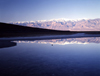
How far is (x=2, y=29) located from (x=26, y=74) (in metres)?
27.1

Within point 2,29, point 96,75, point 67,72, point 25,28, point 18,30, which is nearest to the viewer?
point 96,75

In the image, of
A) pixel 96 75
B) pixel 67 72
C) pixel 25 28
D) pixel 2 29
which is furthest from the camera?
pixel 25 28

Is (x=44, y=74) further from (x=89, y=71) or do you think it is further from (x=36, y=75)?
(x=89, y=71)

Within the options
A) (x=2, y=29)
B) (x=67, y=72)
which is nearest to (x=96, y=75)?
(x=67, y=72)

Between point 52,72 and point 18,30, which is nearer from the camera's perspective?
point 52,72

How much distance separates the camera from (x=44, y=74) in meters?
3.67

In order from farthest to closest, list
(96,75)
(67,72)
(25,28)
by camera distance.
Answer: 1. (25,28)
2. (67,72)
3. (96,75)

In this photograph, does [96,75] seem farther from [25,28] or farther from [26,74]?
[25,28]

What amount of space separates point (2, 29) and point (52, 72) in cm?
2738

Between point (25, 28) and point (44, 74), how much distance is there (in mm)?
32374

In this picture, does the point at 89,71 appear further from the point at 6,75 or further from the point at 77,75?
the point at 6,75

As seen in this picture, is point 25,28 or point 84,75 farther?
point 25,28

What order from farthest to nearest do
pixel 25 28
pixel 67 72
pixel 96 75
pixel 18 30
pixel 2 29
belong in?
pixel 25 28 < pixel 18 30 < pixel 2 29 < pixel 67 72 < pixel 96 75

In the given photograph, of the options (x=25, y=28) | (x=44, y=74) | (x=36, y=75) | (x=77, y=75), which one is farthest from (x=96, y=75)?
(x=25, y=28)
